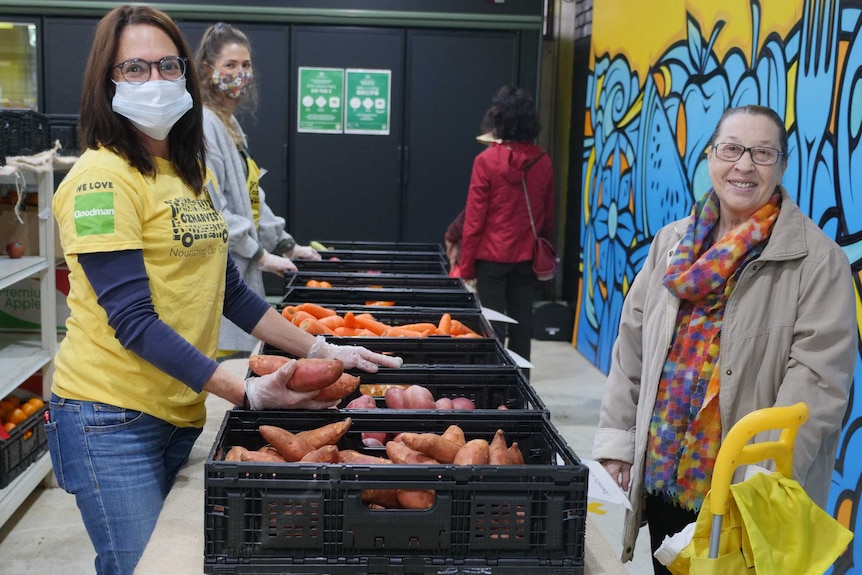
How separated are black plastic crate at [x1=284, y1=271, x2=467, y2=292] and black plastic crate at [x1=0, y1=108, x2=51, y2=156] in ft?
4.51

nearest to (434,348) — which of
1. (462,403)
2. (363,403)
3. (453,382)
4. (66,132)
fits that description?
(453,382)

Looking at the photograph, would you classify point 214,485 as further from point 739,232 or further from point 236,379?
point 739,232

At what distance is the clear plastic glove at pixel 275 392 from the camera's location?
1965 millimetres

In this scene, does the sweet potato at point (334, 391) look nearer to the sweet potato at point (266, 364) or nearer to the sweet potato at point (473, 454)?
the sweet potato at point (266, 364)

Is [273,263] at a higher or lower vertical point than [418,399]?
higher

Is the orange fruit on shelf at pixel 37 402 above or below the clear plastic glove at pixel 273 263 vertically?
below

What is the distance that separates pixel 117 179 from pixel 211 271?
301 millimetres

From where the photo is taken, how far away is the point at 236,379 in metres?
1.97

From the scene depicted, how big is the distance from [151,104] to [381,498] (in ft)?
3.24

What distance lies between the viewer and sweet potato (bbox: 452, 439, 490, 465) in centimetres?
178

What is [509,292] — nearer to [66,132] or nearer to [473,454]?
[66,132]

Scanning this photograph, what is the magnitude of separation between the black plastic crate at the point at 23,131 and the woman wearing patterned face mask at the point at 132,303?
2.30 metres

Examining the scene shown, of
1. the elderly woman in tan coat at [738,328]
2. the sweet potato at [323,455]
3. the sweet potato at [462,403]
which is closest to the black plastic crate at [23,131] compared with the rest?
the sweet potato at [462,403]

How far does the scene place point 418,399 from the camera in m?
2.29
